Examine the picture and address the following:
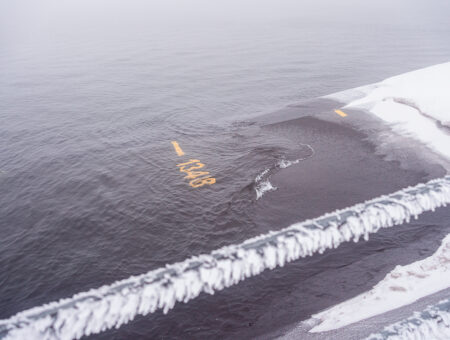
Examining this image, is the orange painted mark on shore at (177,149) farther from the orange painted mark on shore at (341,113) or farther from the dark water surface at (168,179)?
the orange painted mark on shore at (341,113)

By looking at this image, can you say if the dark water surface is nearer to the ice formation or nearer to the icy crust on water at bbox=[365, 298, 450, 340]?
the ice formation

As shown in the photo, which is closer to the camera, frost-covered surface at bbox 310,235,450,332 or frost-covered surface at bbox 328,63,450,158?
frost-covered surface at bbox 310,235,450,332

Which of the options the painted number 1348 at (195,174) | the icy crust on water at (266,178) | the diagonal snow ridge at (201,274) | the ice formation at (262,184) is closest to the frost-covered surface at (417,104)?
the icy crust on water at (266,178)

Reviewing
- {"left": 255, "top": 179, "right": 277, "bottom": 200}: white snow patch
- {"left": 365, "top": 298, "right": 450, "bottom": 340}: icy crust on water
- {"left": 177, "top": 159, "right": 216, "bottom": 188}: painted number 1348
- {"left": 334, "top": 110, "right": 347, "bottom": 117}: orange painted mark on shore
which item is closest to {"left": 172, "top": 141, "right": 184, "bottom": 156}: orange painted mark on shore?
{"left": 177, "top": 159, "right": 216, "bottom": 188}: painted number 1348

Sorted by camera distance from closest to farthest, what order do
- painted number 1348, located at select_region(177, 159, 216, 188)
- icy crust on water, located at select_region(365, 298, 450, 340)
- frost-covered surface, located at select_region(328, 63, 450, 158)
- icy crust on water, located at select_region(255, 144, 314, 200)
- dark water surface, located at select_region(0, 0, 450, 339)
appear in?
icy crust on water, located at select_region(365, 298, 450, 340)
dark water surface, located at select_region(0, 0, 450, 339)
icy crust on water, located at select_region(255, 144, 314, 200)
painted number 1348, located at select_region(177, 159, 216, 188)
frost-covered surface, located at select_region(328, 63, 450, 158)

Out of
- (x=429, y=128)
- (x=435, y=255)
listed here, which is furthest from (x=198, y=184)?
(x=429, y=128)

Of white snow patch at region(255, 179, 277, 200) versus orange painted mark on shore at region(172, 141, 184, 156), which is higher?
orange painted mark on shore at region(172, 141, 184, 156)

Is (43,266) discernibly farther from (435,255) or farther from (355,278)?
(435,255)
